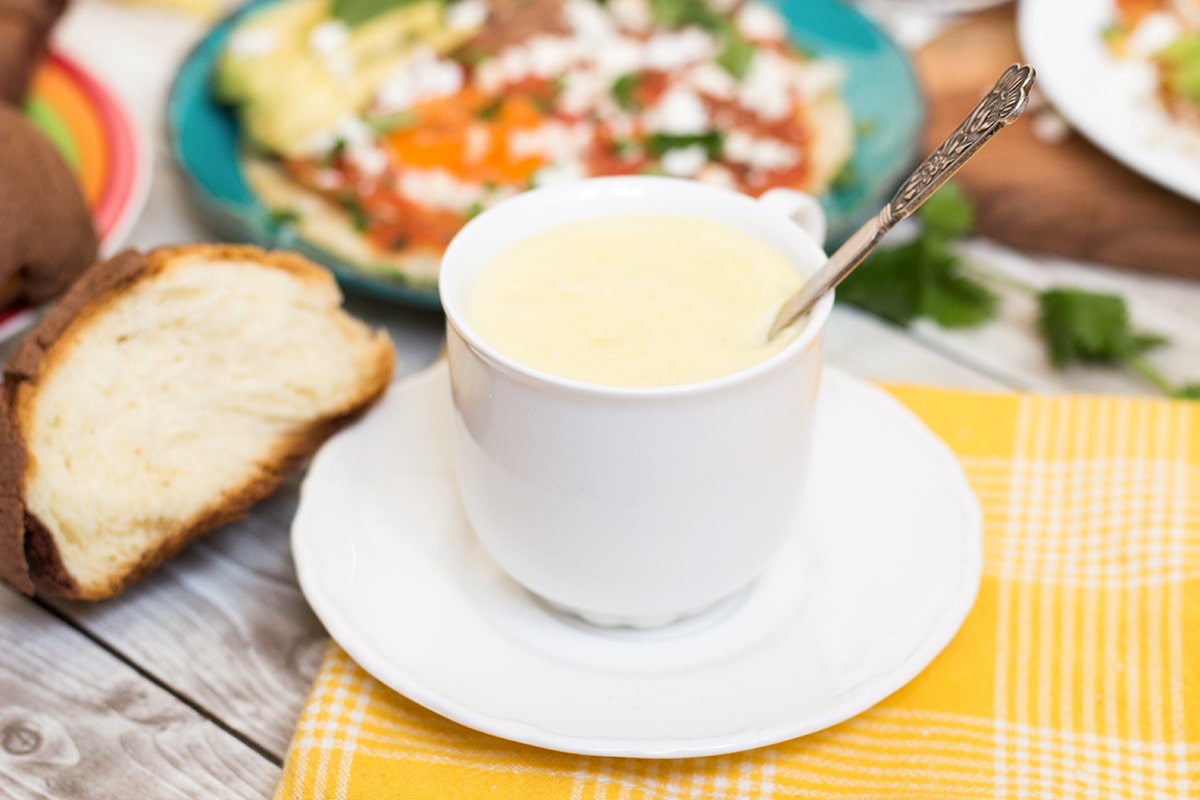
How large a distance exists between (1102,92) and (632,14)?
2.84ft

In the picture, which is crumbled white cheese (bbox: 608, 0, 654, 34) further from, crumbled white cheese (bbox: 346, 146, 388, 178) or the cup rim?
the cup rim

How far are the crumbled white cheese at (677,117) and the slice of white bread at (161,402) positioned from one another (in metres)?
0.87

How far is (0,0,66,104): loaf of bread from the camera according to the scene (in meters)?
1.79

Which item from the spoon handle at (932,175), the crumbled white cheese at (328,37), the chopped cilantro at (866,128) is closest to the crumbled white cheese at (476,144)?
the crumbled white cheese at (328,37)

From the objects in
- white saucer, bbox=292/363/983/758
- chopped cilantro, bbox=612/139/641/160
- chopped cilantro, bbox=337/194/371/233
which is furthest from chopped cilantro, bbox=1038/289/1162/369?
chopped cilantro, bbox=337/194/371/233

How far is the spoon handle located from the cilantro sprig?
762mm

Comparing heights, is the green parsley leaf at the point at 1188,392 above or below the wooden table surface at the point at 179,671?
below

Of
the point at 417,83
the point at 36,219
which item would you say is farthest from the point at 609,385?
the point at 417,83

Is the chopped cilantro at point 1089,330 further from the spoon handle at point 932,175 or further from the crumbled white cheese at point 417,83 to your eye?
the crumbled white cheese at point 417,83

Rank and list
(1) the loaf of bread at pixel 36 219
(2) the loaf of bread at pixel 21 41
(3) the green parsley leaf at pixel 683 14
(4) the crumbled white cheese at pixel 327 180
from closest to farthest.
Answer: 1. (1) the loaf of bread at pixel 36 219
2. (2) the loaf of bread at pixel 21 41
3. (4) the crumbled white cheese at pixel 327 180
4. (3) the green parsley leaf at pixel 683 14

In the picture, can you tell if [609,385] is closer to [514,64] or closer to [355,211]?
[355,211]

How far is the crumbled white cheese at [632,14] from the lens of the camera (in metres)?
2.27

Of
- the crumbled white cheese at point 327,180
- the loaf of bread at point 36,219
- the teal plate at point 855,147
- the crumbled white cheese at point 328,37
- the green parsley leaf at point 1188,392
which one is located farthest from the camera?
the crumbled white cheese at point 328,37

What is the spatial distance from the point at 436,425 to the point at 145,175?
75 cm
